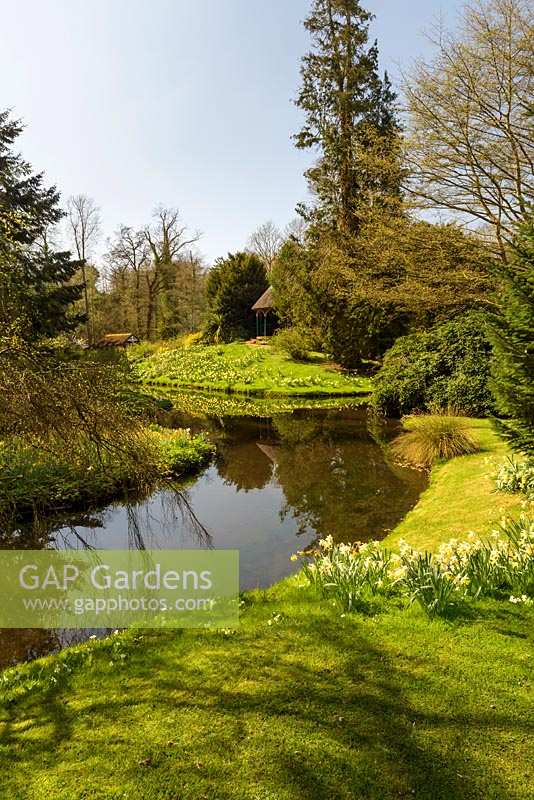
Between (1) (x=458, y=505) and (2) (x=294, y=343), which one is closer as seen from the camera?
(1) (x=458, y=505)

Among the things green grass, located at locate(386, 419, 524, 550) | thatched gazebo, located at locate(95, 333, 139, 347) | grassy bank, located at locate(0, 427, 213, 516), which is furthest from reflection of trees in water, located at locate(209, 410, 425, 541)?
thatched gazebo, located at locate(95, 333, 139, 347)

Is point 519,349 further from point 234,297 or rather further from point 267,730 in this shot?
point 234,297

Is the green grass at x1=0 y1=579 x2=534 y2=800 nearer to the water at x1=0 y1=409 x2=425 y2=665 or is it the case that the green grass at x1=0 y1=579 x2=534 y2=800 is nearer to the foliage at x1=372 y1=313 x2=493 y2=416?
the water at x1=0 y1=409 x2=425 y2=665

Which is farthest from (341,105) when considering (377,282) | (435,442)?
(435,442)

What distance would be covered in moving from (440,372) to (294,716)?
15297 mm

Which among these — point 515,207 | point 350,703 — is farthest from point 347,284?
point 350,703

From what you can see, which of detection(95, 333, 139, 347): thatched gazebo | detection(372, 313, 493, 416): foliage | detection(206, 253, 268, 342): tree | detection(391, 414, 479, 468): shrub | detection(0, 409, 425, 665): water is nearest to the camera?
detection(0, 409, 425, 665): water

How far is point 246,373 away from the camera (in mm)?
28891

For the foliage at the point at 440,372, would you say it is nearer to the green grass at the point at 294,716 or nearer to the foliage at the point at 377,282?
the foliage at the point at 377,282

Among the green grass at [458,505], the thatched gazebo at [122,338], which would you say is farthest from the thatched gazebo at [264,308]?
the green grass at [458,505]

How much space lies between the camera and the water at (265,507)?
6.03 metres

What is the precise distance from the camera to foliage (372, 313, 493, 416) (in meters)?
15.8

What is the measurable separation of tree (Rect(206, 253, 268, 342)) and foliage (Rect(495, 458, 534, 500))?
33.5 meters

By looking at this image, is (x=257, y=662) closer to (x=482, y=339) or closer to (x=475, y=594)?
(x=475, y=594)
